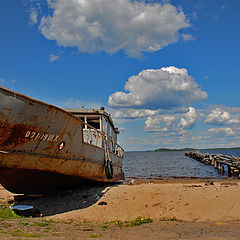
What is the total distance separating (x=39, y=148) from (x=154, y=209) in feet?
13.1

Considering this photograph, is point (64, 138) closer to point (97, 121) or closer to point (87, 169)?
point (87, 169)

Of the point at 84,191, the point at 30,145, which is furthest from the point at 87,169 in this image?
the point at 30,145

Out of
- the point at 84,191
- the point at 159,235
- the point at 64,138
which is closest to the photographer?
the point at 159,235

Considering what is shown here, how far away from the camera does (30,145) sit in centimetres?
718

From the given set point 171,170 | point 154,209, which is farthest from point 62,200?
point 171,170

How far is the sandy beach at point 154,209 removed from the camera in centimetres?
566

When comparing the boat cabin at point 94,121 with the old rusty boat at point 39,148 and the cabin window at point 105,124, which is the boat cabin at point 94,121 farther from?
the old rusty boat at point 39,148

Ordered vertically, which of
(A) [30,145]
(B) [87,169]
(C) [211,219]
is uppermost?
(A) [30,145]

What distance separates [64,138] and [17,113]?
1962 mm

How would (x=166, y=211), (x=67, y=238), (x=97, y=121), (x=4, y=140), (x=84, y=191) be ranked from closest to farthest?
(x=67, y=238)
(x=4, y=140)
(x=166, y=211)
(x=84, y=191)
(x=97, y=121)

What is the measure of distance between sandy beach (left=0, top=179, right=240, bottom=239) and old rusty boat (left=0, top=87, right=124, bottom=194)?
2.83ft

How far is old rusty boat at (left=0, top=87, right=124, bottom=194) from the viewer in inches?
261

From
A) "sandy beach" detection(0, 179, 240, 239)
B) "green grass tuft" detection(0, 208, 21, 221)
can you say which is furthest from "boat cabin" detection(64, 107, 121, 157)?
"green grass tuft" detection(0, 208, 21, 221)

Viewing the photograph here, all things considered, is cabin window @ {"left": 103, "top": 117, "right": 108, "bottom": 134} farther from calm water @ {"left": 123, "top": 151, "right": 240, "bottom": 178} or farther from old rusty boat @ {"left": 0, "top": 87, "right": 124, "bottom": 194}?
calm water @ {"left": 123, "top": 151, "right": 240, "bottom": 178}
